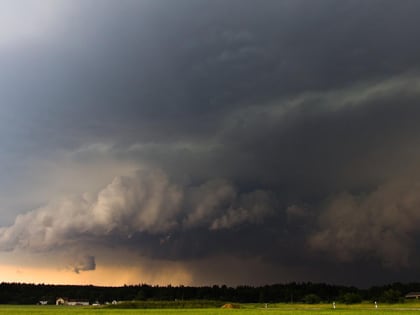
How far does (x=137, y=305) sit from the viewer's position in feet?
489

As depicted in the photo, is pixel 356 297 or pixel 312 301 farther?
pixel 312 301

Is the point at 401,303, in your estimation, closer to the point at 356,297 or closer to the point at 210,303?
the point at 356,297

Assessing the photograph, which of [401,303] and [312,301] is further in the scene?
[312,301]

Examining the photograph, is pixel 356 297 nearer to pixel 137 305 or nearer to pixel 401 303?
pixel 401 303

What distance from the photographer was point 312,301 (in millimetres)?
186375

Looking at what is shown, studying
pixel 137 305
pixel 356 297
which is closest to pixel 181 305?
pixel 137 305

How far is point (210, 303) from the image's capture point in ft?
530

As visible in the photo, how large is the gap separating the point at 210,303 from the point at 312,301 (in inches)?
Answer: 1828

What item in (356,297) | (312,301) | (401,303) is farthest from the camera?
(312,301)

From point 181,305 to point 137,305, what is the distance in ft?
43.7

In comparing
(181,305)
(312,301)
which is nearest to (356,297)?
(312,301)

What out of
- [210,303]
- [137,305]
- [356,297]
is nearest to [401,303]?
[356,297]

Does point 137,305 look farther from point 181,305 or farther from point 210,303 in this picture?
point 210,303

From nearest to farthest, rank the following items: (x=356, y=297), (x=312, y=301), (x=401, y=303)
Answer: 1. (x=401, y=303)
2. (x=356, y=297)
3. (x=312, y=301)
